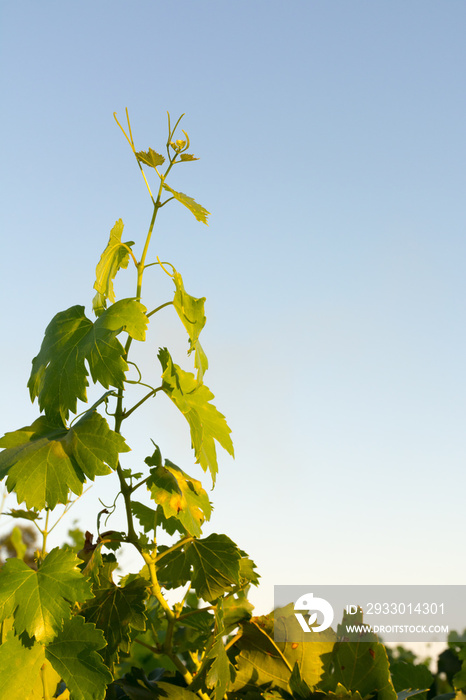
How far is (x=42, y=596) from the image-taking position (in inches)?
45.0

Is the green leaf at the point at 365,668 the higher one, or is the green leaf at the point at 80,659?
the green leaf at the point at 365,668

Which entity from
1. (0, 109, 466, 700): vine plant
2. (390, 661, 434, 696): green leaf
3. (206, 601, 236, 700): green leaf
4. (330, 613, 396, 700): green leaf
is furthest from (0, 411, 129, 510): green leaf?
(390, 661, 434, 696): green leaf

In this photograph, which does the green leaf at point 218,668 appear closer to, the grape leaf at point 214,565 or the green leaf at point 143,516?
the grape leaf at point 214,565

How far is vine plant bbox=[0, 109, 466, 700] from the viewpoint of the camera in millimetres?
1157

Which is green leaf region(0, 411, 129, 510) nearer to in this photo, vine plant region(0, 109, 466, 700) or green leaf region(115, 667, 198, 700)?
vine plant region(0, 109, 466, 700)

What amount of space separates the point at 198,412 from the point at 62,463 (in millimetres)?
297

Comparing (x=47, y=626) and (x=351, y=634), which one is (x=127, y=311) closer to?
(x=47, y=626)

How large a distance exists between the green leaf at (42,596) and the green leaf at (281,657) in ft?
1.46

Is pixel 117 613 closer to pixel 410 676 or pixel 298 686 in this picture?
pixel 298 686

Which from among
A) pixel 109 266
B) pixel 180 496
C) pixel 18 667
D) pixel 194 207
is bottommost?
pixel 18 667

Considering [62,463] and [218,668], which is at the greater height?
[62,463]

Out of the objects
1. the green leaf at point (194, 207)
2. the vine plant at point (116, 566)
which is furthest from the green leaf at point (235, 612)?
the green leaf at point (194, 207)

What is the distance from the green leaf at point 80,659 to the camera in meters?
1.12

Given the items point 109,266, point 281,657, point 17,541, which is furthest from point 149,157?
point 281,657
